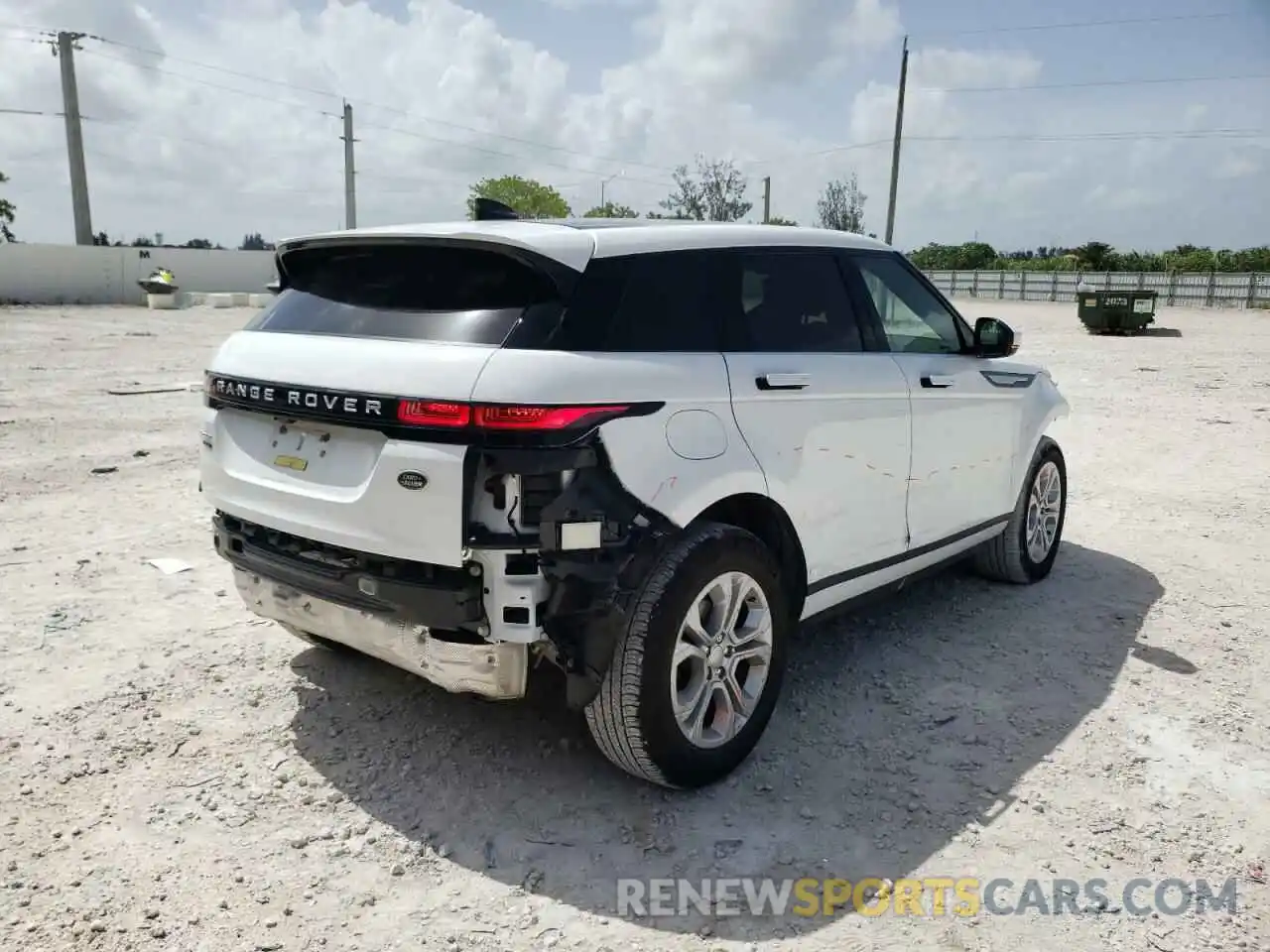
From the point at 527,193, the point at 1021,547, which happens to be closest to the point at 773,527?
the point at 1021,547

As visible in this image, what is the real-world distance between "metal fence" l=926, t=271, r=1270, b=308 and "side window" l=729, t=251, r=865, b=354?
33792mm

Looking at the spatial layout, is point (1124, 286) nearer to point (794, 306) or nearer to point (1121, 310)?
point (1121, 310)

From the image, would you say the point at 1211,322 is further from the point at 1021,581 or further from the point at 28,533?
the point at 28,533

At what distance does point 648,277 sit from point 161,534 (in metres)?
4.22

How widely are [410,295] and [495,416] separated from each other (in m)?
0.67

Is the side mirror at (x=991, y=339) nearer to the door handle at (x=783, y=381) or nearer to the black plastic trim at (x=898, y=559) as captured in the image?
the black plastic trim at (x=898, y=559)

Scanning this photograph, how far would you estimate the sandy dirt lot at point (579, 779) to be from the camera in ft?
8.79

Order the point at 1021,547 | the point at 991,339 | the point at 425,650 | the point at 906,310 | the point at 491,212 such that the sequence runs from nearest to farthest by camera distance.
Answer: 1. the point at 425,650
2. the point at 491,212
3. the point at 906,310
4. the point at 991,339
5. the point at 1021,547

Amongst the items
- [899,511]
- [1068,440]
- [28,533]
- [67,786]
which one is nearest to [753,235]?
[899,511]

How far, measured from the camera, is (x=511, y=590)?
2.80 metres

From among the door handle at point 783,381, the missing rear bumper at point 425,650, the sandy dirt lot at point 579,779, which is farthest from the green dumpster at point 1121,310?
the missing rear bumper at point 425,650

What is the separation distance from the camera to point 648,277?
10.6 feet

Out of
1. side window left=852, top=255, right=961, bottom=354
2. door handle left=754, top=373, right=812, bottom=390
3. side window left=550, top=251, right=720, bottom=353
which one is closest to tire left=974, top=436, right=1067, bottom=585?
side window left=852, top=255, right=961, bottom=354

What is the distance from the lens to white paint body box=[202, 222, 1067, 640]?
282 centimetres
